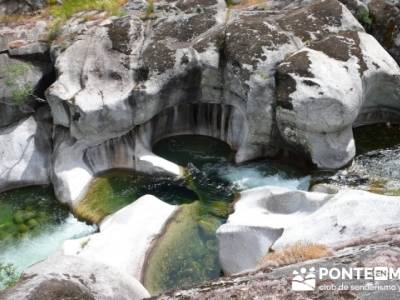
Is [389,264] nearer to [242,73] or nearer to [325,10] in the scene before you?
[242,73]

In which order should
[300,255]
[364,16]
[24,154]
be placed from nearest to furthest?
[300,255] < [24,154] < [364,16]

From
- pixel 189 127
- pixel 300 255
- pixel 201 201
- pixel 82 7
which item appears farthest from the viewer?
pixel 82 7

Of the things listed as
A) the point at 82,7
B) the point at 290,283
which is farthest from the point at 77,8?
the point at 290,283

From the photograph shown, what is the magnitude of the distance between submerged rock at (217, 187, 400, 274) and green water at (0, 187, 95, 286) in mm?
6090

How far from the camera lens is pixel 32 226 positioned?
1841 centimetres

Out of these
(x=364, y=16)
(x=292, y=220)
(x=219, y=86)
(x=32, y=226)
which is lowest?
(x=32, y=226)

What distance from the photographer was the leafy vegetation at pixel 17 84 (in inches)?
840

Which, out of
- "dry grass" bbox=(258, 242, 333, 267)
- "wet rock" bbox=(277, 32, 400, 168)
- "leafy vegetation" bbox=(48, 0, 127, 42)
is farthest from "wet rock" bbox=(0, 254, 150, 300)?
"leafy vegetation" bbox=(48, 0, 127, 42)

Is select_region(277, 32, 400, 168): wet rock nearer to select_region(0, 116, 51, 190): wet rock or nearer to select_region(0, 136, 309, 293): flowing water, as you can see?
select_region(0, 136, 309, 293): flowing water

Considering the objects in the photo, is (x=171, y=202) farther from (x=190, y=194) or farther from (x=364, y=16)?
(x=364, y=16)

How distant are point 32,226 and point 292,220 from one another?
1006 cm

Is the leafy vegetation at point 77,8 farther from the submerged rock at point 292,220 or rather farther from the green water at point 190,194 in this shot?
the submerged rock at point 292,220

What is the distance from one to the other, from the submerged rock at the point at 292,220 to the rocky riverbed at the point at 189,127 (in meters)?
0.07

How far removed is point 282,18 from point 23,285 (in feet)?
56.2
